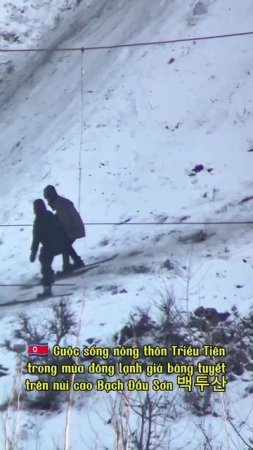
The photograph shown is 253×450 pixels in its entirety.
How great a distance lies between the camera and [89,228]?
14906 mm

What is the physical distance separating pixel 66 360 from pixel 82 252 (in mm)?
3492

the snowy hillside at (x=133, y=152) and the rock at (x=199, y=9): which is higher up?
the rock at (x=199, y=9)

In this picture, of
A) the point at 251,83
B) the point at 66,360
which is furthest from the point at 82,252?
the point at 251,83

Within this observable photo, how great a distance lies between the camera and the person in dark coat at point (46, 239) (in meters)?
12.8

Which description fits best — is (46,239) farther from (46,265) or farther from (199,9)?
(199,9)

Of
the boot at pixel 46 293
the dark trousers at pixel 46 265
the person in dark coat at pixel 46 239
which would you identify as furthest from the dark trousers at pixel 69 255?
the boot at pixel 46 293

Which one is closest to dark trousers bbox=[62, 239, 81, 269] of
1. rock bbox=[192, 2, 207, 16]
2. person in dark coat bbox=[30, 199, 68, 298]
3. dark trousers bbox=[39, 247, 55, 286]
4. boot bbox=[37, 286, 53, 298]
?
person in dark coat bbox=[30, 199, 68, 298]

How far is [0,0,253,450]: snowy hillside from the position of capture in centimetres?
1258

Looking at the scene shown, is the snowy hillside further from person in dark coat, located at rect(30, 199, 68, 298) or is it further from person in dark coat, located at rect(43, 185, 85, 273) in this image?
person in dark coat, located at rect(43, 185, 85, 273)

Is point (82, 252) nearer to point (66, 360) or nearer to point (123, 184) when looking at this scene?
point (123, 184)

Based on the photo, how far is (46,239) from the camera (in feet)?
42.7

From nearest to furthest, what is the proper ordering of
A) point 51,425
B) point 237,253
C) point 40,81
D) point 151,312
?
point 51,425 < point 151,312 < point 237,253 < point 40,81

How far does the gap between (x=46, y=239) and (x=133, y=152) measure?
437 cm

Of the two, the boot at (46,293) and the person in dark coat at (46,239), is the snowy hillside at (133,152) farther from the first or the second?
the person in dark coat at (46,239)
